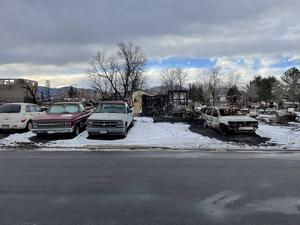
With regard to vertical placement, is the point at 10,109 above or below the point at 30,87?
below

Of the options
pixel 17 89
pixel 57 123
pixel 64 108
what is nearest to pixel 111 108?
pixel 64 108

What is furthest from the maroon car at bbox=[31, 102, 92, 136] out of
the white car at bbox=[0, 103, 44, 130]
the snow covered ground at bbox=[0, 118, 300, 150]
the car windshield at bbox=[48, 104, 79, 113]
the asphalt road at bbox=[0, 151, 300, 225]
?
the asphalt road at bbox=[0, 151, 300, 225]

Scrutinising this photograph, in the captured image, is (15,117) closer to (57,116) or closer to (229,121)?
(57,116)

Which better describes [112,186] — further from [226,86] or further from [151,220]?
[226,86]

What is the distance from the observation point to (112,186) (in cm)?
909

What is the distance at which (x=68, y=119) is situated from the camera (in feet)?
68.3

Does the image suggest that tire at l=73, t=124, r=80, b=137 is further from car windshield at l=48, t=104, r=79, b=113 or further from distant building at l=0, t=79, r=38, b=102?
distant building at l=0, t=79, r=38, b=102

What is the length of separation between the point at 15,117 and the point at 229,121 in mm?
11291

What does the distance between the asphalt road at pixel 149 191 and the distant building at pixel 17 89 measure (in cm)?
7033

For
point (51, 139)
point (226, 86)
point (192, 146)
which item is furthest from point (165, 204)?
point (226, 86)

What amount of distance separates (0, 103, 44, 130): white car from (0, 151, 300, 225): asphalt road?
9810 mm

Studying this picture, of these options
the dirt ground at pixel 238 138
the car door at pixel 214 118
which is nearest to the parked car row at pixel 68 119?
the dirt ground at pixel 238 138

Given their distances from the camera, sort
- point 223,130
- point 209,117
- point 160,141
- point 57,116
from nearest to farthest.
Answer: point 160,141, point 57,116, point 223,130, point 209,117

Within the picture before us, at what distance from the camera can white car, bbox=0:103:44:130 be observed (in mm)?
22969
